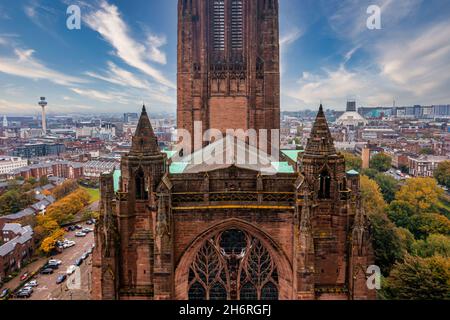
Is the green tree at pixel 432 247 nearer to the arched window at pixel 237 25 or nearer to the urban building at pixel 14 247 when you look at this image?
the arched window at pixel 237 25

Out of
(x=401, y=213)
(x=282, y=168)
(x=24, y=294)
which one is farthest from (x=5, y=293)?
(x=401, y=213)

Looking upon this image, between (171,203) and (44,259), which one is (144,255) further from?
(44,259)

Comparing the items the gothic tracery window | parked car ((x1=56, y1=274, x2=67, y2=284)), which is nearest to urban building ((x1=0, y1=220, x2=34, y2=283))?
parked car ((x1=56, y1=274, x2=67, y2=284))

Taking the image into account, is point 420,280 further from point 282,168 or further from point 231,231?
point 231,231

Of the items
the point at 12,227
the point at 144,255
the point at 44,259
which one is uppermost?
the point at 144,255

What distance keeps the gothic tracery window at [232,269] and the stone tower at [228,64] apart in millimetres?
14566

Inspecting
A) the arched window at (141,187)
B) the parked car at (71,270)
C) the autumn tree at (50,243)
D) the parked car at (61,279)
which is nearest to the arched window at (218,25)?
the arched window at (141,187)

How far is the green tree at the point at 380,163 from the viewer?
8954 centimetres

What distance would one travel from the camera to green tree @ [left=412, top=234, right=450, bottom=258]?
115ft

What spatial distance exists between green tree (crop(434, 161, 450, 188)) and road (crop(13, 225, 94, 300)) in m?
78.1

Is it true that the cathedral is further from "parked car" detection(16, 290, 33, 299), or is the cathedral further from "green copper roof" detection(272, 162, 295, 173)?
"parked car" detection(16, 290, 33, 299)

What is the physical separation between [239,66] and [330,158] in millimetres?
15696

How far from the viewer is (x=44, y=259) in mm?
46219

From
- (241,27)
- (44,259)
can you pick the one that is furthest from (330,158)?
(44,259)
